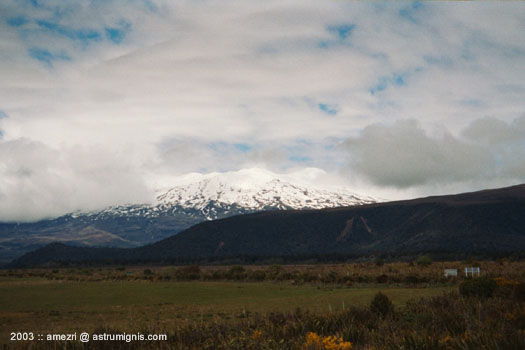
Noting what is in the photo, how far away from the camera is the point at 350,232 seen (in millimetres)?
184375

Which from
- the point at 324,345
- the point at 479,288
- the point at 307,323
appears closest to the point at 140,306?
the point at 307,323

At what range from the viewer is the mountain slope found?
138750 millimetres

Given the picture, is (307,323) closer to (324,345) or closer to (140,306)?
(324,345)

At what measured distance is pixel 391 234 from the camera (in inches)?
6531

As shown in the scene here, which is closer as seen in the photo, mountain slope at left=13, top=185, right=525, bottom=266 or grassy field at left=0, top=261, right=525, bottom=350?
grassy field at left=0, top=261, right=525, bottom=350

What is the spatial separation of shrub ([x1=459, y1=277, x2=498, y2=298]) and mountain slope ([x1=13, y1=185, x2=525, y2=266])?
114919 millimetres

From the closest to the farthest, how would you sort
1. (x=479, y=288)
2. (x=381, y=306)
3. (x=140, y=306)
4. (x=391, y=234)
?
(x=381, y=306)
(x=479, y=288)
(x=140, y=306)
(x=391, y=234)

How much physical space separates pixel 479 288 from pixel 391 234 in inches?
6101

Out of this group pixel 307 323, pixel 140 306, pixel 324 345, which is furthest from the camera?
pixel 140 306

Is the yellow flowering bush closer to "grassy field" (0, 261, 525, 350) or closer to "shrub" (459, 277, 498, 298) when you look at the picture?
"grassy field" (0, 261, 525, 350)

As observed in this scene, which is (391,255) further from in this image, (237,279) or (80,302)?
(80,302)

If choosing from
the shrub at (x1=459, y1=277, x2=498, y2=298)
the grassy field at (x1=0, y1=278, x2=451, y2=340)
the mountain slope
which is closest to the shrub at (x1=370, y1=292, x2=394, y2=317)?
the grassy field at (x1=0, y1=278, x2=451, y2=340)

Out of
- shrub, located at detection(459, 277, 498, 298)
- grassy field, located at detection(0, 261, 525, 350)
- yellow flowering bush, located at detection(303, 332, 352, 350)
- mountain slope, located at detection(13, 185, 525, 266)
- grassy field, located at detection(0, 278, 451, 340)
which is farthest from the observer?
mountain slope, located at detection(13, 185, 525, 266)

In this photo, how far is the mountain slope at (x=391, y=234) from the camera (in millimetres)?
138750
